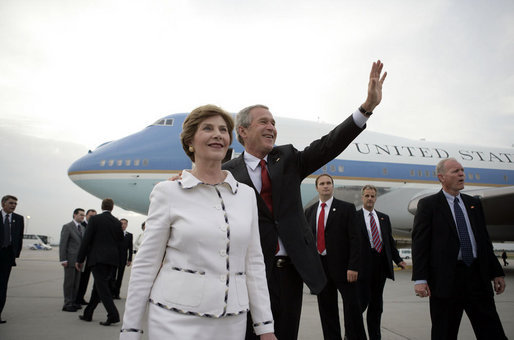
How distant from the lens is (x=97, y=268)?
16.1ft

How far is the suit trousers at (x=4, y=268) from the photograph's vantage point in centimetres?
467

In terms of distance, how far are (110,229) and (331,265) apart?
313cm

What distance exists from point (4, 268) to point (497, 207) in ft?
36.4

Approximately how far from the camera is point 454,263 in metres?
2.88

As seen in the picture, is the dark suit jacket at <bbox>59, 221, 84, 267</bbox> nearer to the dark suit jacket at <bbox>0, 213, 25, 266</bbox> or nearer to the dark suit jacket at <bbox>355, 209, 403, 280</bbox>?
the dark suit jacket at <bbox>0, 213, 25, 266</bbox>

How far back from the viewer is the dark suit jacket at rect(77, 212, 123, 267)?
4.93 metres

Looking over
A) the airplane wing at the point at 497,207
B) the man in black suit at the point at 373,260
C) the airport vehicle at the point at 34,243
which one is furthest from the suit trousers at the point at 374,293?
the airport vehicle at the point at 34,243

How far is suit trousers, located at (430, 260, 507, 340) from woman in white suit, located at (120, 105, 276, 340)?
Result: 2022 millimetres

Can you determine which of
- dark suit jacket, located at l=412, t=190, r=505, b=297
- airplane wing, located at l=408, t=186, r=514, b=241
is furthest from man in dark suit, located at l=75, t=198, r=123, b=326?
airplane wing, located at l=408, t=186, r=514, b=241

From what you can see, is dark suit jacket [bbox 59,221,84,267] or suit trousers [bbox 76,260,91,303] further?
dark suit jacket [bbox 59,221,84,267]

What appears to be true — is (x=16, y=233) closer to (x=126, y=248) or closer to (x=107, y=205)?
(x=107, y=205)

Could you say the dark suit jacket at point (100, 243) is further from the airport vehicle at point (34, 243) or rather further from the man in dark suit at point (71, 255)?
the airport vehicle at point (34, 243)

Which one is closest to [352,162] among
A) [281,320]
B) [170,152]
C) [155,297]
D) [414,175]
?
[414,175]

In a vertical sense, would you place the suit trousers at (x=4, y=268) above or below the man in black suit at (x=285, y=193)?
below
